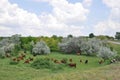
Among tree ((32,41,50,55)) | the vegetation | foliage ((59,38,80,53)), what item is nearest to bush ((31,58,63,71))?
the vegetation

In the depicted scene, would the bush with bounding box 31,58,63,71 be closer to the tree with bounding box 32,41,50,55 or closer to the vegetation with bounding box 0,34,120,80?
the vegetation with bounding box 0,34,120,80

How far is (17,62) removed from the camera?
22938 mm

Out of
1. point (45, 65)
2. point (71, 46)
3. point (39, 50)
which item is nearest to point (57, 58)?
point (39, 50)

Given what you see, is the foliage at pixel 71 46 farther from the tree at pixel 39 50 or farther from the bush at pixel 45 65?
the bush at pixel 45 65

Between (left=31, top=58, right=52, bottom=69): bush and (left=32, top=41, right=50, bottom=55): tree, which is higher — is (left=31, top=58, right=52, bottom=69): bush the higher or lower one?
the lower one

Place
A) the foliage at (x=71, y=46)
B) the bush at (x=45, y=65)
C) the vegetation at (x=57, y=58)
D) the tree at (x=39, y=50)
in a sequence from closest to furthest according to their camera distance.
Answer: the vegetation at (x=57, y=58) < the bush at (x=45, y=65) < the tree at (x=39, y=50) < the foliage at (x=71, y=46)

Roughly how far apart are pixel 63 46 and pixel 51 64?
45.5 ft

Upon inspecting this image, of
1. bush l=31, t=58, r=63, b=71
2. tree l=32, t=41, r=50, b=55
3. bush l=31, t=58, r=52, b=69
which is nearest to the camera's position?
bush l=31, t=58, r=63, b=71

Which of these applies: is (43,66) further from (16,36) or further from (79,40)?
(16,36)

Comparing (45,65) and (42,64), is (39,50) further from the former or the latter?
(45,65)

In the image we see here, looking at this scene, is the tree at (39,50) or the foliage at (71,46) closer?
the tree at (39,50)

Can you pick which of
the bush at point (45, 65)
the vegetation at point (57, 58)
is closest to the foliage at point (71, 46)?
the vegetation at point (57, 58)

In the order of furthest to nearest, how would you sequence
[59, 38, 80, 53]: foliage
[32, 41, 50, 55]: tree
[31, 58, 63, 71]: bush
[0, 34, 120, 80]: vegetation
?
[59, 38, 80, 53]: foliage → [32, 41, 50, 55]: tree → [31, 58, 63, 71]: bush → [0, 34, 120, 80]: vegetation

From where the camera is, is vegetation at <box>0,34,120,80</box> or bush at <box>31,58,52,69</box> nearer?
vegetation at <box>0,34,120,80</box>
